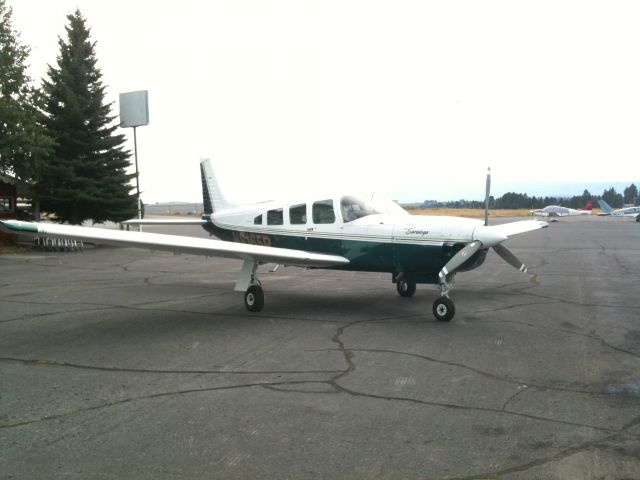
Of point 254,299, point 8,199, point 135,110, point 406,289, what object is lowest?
point 406,289

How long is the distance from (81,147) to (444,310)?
22309mm

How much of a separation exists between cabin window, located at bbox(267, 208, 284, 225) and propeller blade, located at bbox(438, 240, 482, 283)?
391 cm

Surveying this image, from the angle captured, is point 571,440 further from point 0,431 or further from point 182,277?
point 182,277

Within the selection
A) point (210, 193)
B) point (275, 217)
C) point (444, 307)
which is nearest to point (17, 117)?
point (210, 193)

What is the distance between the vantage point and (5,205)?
27.7 metres

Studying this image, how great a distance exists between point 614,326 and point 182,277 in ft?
36.1

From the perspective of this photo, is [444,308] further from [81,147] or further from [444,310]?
[81,147]

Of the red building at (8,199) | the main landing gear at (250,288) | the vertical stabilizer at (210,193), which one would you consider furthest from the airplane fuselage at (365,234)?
the red building at (8,199)

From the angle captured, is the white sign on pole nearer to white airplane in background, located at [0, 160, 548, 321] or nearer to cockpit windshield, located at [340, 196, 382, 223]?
white airplane in background, located at [0, 160, 548, 321]

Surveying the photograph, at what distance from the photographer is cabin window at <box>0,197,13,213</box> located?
27578 millimetres

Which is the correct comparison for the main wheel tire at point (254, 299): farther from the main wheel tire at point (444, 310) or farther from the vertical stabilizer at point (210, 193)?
the vertical stabilizer at point (210, 193)

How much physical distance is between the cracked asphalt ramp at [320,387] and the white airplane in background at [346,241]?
73 cm

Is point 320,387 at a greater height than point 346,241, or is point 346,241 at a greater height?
point 346,241

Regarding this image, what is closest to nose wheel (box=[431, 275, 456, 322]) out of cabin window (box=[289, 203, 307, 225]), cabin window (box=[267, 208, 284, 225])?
cabin window (box=[289, 203, 307, 225])
